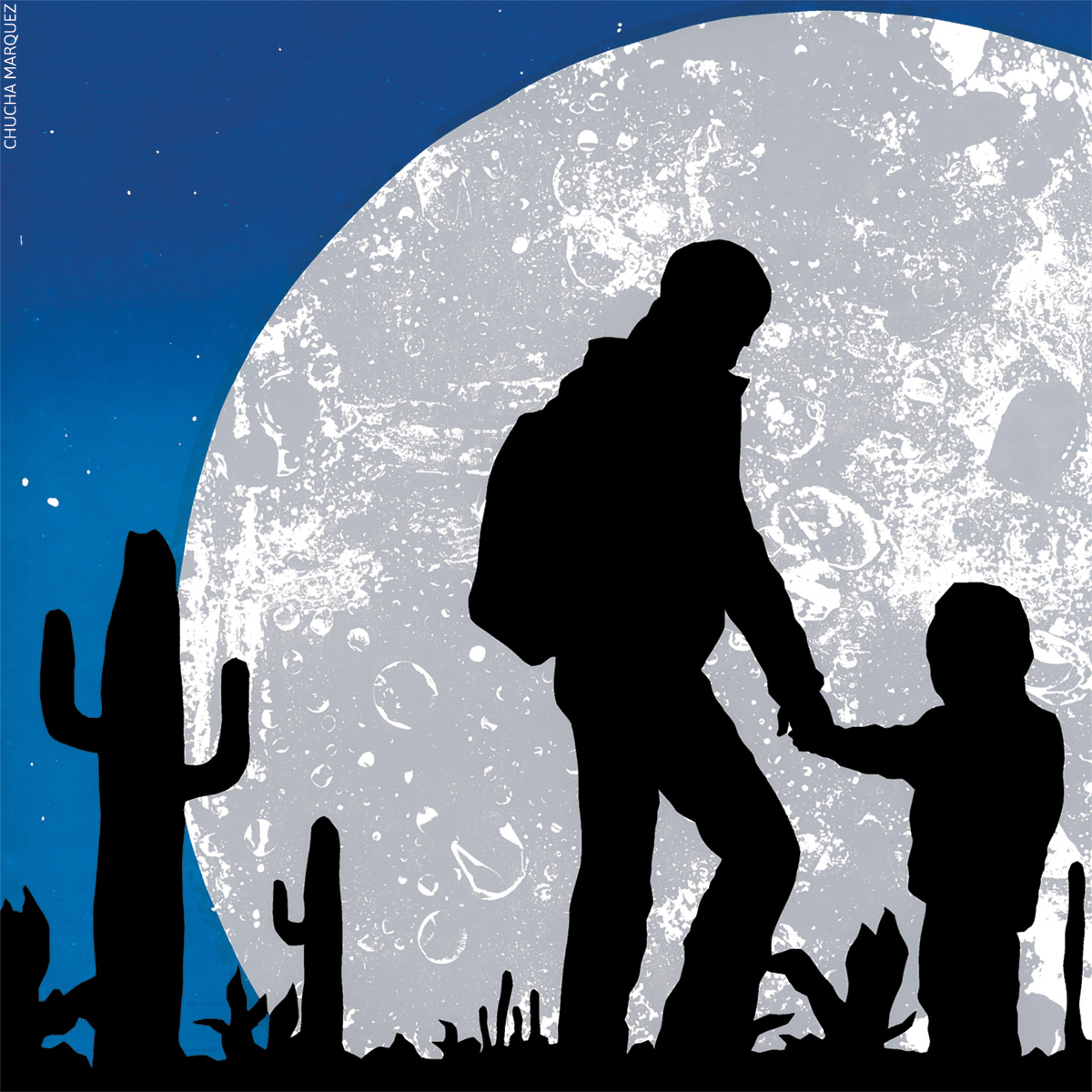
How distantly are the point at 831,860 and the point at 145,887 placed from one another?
2.38 metres

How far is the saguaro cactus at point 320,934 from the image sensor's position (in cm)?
379

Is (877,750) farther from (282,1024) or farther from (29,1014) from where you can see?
(29,1014)

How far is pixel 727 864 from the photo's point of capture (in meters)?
3.50

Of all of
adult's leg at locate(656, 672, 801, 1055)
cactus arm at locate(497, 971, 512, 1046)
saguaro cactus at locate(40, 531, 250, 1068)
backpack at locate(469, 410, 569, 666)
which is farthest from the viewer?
cactus arm at locate(497, 971, 512, 1046)

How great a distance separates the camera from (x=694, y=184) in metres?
4.75

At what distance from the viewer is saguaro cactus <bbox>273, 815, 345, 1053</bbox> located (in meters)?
3.79

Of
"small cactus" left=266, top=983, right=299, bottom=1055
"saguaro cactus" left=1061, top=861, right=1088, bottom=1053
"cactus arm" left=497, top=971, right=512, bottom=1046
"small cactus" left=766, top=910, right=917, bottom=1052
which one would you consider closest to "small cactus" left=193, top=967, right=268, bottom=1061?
"small cactus" left=266, top=983, right=299, bottom=1055

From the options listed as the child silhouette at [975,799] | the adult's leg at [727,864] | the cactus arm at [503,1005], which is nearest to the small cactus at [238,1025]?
the cactus arm at [503,1005]

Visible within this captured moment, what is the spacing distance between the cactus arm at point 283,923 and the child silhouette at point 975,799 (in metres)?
1.65

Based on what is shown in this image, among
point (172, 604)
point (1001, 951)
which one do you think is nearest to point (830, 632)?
point (1001, 951)

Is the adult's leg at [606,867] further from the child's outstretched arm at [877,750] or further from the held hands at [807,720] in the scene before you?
the child's outstretched arm at [877,750]

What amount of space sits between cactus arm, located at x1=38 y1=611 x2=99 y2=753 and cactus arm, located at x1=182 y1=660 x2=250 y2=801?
300 millimetres

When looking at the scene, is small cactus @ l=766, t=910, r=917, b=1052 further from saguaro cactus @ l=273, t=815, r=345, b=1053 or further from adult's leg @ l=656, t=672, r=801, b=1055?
saguaro cactus @ l=273, t=815, r=345, b=1053

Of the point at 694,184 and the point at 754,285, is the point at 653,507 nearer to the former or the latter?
the point at 754,285
